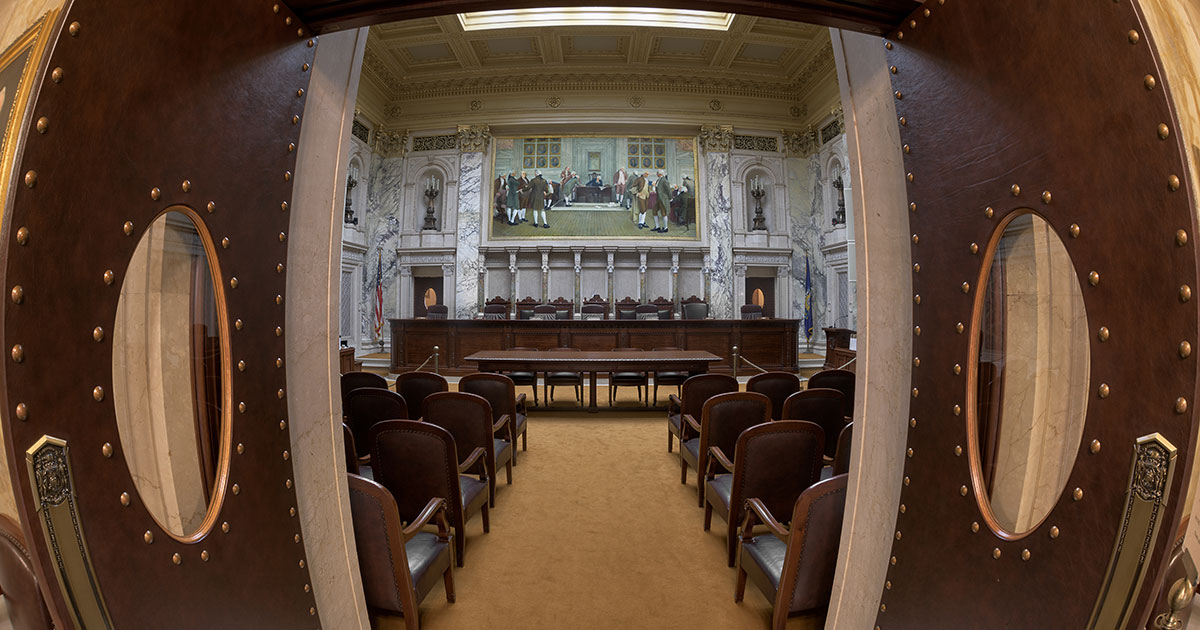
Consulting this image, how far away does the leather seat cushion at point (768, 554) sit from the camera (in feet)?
5.94

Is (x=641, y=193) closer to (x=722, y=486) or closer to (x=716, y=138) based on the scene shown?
(x=716, y=138)

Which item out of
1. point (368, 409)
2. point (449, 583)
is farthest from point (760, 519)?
point (368, 409)

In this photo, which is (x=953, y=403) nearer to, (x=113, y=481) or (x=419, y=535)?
(x=113, y=481)

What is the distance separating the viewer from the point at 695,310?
11.0 m

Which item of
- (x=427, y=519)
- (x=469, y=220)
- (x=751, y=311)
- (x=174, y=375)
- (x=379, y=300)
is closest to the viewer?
(x=174, y=375)

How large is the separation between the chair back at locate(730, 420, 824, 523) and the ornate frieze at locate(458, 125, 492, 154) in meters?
11.6

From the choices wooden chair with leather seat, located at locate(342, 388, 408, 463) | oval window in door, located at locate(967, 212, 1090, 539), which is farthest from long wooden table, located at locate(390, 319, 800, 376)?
oval window in door, located at locate(967, 212, 1090, 539)

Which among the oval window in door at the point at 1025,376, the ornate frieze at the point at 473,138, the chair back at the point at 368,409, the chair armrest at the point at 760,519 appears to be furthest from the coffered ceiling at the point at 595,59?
the oval window in door at the point at 1025,376

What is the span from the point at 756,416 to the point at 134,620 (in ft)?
9.31

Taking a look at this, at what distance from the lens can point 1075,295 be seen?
85cm

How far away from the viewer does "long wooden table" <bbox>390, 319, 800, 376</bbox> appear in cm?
877

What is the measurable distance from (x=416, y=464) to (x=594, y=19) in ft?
32.5

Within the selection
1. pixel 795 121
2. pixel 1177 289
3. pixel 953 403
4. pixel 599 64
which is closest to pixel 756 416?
pixel 953 403

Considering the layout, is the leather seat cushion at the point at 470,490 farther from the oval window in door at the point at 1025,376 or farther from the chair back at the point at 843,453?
the oval window in door at the point at 1025,376
